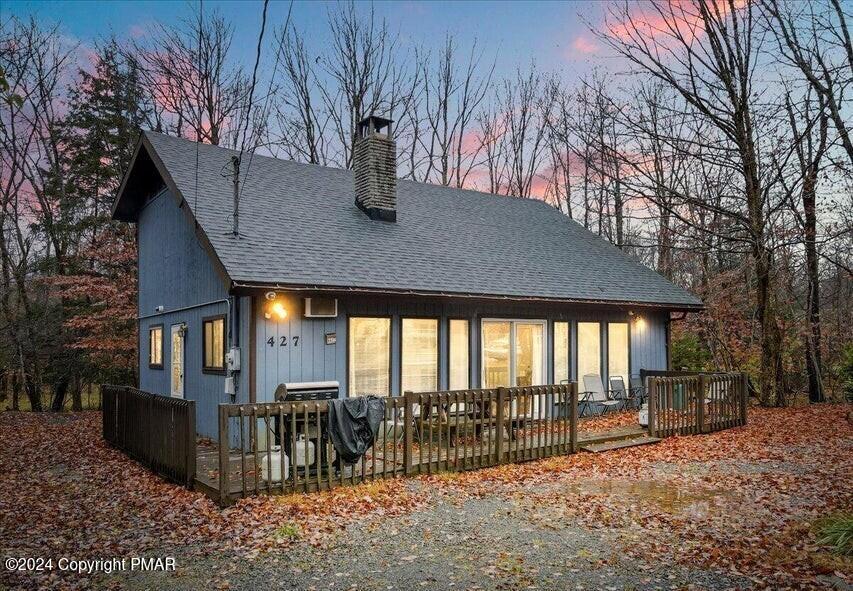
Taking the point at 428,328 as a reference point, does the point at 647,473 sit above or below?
below

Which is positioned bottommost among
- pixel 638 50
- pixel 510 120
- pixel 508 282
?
pixel 508 282

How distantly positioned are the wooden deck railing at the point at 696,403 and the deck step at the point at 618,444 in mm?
291

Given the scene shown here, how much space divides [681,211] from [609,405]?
1032 centimetres

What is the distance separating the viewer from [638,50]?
14.4 m

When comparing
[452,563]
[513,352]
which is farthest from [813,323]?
[452,563]

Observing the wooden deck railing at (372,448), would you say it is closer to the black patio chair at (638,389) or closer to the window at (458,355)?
the window at (458,355)

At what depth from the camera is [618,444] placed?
33.2 feet

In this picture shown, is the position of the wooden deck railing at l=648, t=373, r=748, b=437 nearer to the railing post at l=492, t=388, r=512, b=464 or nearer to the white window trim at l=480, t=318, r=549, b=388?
the white window trim at l=480, t=318, r=549, b=388

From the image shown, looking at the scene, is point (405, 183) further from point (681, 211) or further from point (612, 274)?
point (681, 211)

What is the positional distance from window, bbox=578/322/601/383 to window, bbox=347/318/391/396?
198 inches

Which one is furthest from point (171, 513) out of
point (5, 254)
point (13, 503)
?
point (5, 254)

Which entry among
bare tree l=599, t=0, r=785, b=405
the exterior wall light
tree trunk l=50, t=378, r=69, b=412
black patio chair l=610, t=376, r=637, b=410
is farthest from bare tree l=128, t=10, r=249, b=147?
black patio chair l=610, t=376, r=637, b=410

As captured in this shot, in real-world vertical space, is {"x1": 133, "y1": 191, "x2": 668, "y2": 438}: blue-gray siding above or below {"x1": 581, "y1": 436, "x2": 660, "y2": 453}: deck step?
above

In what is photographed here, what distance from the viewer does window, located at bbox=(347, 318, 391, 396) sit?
10.7m
